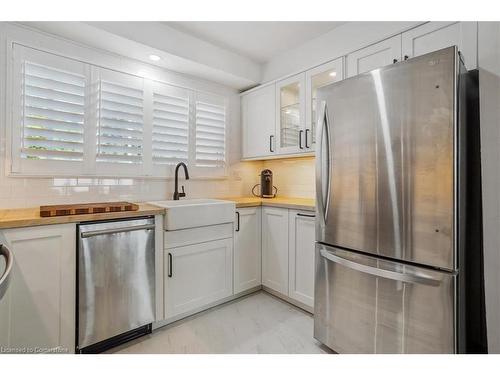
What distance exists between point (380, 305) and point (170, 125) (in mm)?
2221

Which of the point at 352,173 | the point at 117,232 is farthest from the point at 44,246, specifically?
the point at 352,173

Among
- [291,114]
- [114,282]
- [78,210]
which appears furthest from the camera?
[291,114]

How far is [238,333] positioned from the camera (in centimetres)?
197

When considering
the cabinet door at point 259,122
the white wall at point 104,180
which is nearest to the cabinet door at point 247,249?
the white wall at point 104,180

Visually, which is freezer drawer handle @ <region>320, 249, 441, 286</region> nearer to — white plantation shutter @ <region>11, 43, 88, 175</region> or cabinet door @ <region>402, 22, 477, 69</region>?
cabinet door @ <region>402, 22, 477, 69</region>

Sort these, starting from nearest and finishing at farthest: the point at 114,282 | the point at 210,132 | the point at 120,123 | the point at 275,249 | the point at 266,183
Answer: the point at 114,282
the point at 120,123
the point at 275,249
the point at 210,132
the point at 266,183

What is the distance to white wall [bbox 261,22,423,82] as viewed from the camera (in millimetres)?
1946

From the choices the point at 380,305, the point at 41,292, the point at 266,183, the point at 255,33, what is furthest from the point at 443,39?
the point at 41,292

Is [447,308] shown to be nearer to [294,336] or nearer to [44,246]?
[294,336]

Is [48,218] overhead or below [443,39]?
below

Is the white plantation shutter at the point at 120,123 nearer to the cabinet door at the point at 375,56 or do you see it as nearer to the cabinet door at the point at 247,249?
the cabinet door at the point at 247,249

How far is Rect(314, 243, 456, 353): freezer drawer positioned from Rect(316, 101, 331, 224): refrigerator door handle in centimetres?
26

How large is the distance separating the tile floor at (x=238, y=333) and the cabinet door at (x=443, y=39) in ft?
6.50

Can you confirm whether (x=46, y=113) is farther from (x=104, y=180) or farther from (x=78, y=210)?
(x=78, y=210)
